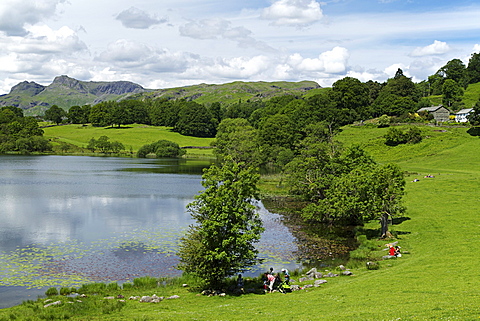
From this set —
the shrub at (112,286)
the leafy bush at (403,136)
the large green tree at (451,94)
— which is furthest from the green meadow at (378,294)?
the large green tree at (451,94)

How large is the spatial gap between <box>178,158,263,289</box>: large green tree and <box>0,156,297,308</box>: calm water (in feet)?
22.2

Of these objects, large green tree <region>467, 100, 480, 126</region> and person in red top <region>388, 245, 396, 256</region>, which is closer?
person in red top <region>388, 245, 396, 256</region>

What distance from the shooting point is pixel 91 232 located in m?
49.1

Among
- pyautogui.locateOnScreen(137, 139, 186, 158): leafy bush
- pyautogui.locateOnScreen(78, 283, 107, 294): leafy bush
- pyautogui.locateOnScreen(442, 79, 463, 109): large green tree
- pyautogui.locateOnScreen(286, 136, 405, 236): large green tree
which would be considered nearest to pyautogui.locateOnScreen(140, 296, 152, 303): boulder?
pyautogui.locateOnScreen(78, 283, 107, 294): leafy bush

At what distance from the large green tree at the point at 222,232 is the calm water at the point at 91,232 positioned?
22.2 ft

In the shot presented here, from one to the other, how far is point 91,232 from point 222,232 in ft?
82.6

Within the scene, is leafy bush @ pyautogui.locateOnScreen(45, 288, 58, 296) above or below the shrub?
above

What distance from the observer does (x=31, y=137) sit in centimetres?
17650

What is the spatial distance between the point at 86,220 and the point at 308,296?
125ft

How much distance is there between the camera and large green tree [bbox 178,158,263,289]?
2939cm

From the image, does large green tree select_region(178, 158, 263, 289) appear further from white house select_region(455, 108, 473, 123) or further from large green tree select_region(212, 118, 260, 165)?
white house select_region(455, 108, 473, 123)

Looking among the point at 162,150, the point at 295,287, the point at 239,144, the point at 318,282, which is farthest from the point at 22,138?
the point at 318,282

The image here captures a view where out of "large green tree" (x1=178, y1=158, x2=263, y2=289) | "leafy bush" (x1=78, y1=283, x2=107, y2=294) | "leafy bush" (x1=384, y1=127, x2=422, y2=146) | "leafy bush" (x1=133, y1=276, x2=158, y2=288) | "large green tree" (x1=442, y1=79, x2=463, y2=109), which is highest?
"large green tree" (x1=442, y1=79, x2=463, y2=109)

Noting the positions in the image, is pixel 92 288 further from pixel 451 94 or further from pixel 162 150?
pixel 451 94
